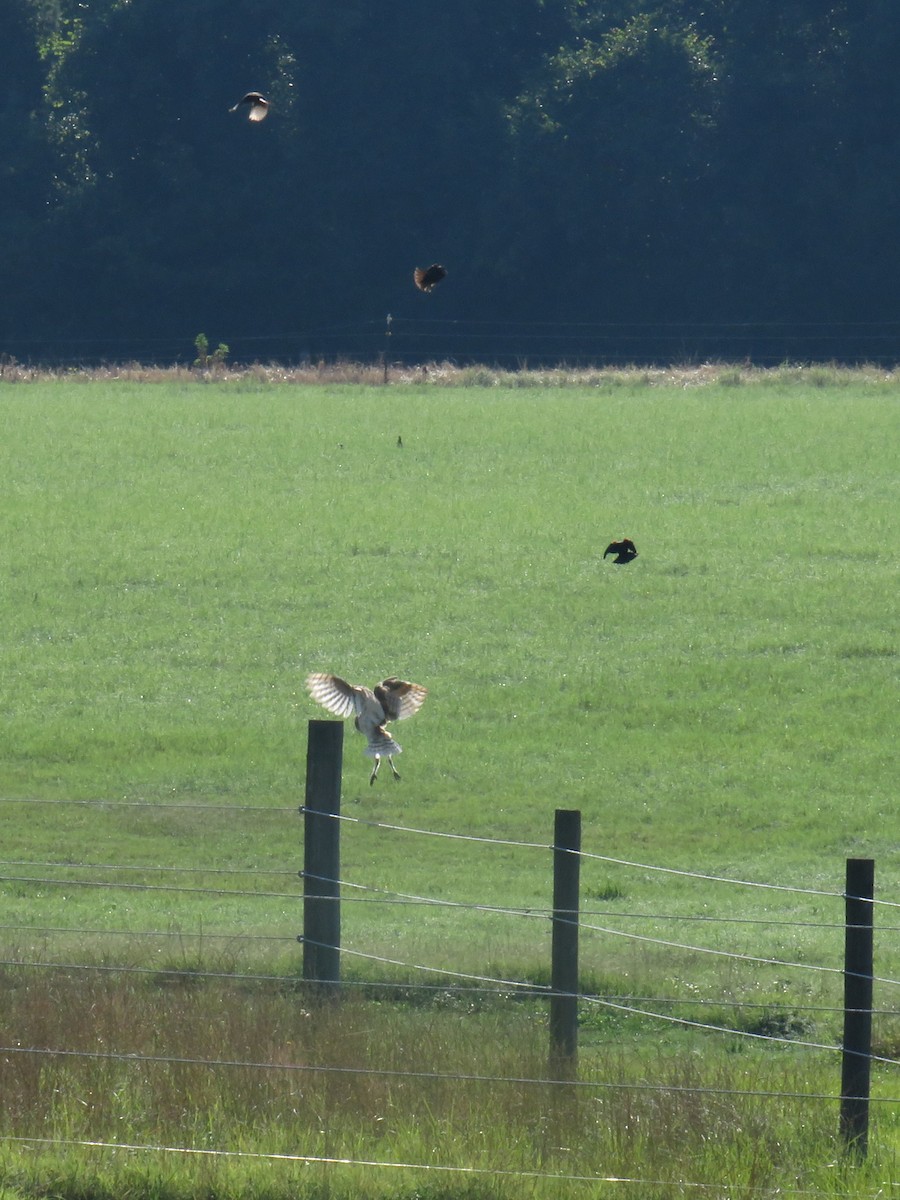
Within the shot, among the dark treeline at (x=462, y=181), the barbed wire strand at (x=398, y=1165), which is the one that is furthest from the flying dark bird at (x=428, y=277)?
the dark treeline at (x=462, y=181)

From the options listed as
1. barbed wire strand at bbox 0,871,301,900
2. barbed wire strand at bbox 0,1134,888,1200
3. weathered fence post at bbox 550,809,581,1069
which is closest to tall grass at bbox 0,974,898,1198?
barbed wire strand at bbox 0,1134,888,1200

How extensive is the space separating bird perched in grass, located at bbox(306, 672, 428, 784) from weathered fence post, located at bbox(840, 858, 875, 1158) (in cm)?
272

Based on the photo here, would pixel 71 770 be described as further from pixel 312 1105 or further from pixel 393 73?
pixel 393 73

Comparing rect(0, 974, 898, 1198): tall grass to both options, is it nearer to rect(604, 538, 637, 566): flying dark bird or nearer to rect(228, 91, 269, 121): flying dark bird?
rect(604, 538, 637, 566): flying dark bird

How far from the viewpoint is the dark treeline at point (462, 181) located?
58656 millimetres

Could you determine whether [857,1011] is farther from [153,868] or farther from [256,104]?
[256,104]

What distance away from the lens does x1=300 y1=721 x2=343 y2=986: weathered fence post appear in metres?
7.93

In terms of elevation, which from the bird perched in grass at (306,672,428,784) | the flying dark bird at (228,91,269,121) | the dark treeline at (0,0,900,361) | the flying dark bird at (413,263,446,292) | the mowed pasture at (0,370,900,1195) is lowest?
the mowed pasture at (0,370,900,1195)

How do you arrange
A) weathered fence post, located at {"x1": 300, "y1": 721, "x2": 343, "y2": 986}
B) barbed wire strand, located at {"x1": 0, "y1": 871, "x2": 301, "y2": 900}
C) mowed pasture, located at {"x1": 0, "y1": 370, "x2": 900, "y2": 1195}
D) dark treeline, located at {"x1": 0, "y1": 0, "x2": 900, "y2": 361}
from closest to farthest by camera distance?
barbed wire strand, located at {"x1": 0, "y1": 871, "x2": 301, "y2": 900} < weathered fence post, located at {"x1": 300, "y1": 721, "x2": 343, "y2": 986} < mowed pasture, located at {"x1": 0, "y1": 370, "x2": 900, "y2": 1195} < dark treeline, located at {"x1": 0, "y1": 0, "x2": 900, "y2": 361}

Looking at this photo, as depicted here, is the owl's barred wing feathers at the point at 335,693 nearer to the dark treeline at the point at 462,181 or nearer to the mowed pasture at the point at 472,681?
the mowed pasture at the point at 472,681

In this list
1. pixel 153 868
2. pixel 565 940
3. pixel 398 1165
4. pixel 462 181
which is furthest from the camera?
pixel 462 181

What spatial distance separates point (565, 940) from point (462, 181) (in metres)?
55.6

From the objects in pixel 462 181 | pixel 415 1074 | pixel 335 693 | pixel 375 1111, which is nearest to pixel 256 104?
pixel 335 693

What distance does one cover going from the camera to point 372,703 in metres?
9.06
